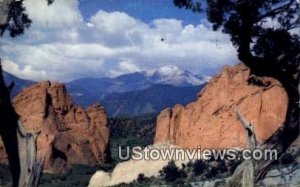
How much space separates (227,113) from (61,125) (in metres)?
25.7

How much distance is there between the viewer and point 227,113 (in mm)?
66688

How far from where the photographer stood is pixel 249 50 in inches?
645

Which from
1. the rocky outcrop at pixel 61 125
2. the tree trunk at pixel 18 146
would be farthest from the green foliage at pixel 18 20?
the rocky outcrop at pixel 61 125

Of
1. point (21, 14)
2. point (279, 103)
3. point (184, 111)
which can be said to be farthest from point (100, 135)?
point (21, 14)

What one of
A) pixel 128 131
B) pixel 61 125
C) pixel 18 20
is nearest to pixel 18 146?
pixel 18 20

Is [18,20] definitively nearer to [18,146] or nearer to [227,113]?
[18,146]

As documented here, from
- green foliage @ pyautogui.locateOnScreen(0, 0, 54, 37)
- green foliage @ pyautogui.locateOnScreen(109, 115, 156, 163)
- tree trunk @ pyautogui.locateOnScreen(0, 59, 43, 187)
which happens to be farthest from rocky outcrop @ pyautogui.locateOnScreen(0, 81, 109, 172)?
tree trunk @ pyautogui.locateOnScreen(0, 59, 43, 187)

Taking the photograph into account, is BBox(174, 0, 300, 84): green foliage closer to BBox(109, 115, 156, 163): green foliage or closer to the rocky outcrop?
the rocky outcrop

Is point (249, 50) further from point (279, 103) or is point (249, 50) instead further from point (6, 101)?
point (279, 103)

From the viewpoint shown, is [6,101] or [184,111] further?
[184,111]

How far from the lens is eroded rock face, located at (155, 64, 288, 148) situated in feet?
205

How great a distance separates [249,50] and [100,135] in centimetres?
7093

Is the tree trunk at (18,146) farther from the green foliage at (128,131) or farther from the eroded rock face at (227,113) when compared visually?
the green foliage at (128,131)

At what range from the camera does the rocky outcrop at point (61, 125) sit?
74.1 metres
